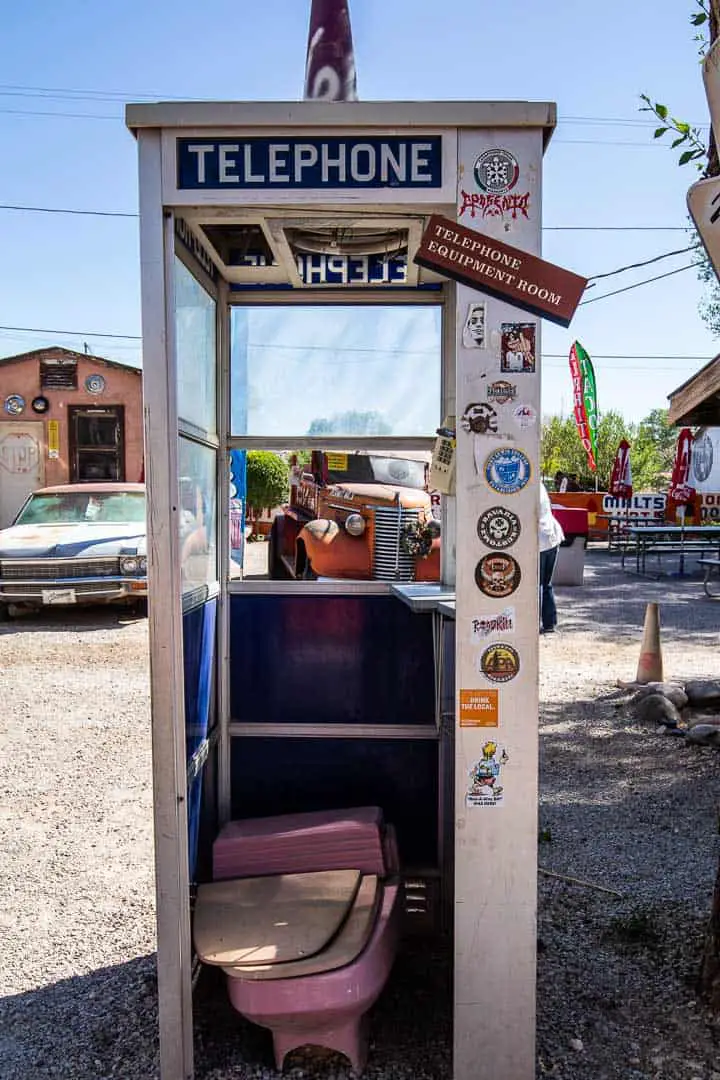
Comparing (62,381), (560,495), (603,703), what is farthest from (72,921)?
(560,495)

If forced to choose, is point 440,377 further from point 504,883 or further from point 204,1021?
point 204,1021

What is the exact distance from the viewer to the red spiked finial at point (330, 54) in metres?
2.83

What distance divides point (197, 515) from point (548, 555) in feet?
20.9

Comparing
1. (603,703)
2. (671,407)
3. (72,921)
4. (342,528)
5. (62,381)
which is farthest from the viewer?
(62,381)

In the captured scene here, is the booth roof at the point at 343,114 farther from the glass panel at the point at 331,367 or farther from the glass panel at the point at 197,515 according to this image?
the glass panel at the point at 331,367

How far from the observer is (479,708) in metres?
2.53

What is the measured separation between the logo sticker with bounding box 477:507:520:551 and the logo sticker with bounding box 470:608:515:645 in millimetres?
191

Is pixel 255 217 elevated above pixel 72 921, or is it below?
above

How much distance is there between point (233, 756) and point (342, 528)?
10.2 ft

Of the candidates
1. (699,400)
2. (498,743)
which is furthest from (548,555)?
(498,743)

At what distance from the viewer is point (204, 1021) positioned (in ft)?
9.71

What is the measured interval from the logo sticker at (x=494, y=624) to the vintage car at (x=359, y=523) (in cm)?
250

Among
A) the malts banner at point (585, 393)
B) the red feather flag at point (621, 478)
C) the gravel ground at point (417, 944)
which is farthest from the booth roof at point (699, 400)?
the red feather flag at point (621, 478)

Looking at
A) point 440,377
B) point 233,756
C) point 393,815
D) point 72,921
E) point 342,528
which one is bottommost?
point 72,921
